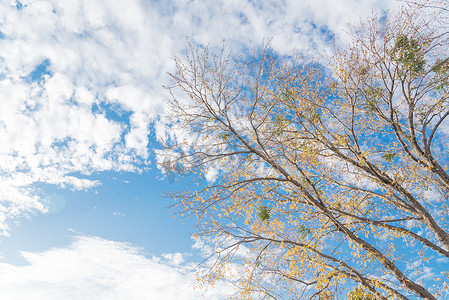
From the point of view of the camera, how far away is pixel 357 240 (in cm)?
661

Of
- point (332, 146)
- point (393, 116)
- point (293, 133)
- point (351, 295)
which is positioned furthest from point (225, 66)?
point (351, 295)

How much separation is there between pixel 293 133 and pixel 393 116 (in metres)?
3.26

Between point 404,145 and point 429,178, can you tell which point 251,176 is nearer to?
point 404,145

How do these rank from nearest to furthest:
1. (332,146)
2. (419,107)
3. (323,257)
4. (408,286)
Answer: (408,286), (323,257), (332,146), (419,107)

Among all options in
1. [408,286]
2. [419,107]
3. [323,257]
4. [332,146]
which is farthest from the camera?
[419,107]

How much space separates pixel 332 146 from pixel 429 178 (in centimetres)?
412

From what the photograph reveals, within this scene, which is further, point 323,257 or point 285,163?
point 285,163

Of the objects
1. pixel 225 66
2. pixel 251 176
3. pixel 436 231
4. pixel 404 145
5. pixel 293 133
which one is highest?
pixel 225 66

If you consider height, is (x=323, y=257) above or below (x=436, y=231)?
below

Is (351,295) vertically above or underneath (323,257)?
underneath

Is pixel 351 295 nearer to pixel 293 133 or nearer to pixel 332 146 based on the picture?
pixel 332 146

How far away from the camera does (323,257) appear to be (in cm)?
680

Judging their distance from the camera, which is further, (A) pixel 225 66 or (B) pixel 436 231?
(A) pixel 225 66

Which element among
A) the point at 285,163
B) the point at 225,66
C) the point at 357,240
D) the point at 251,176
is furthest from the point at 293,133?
the point at 357,240
